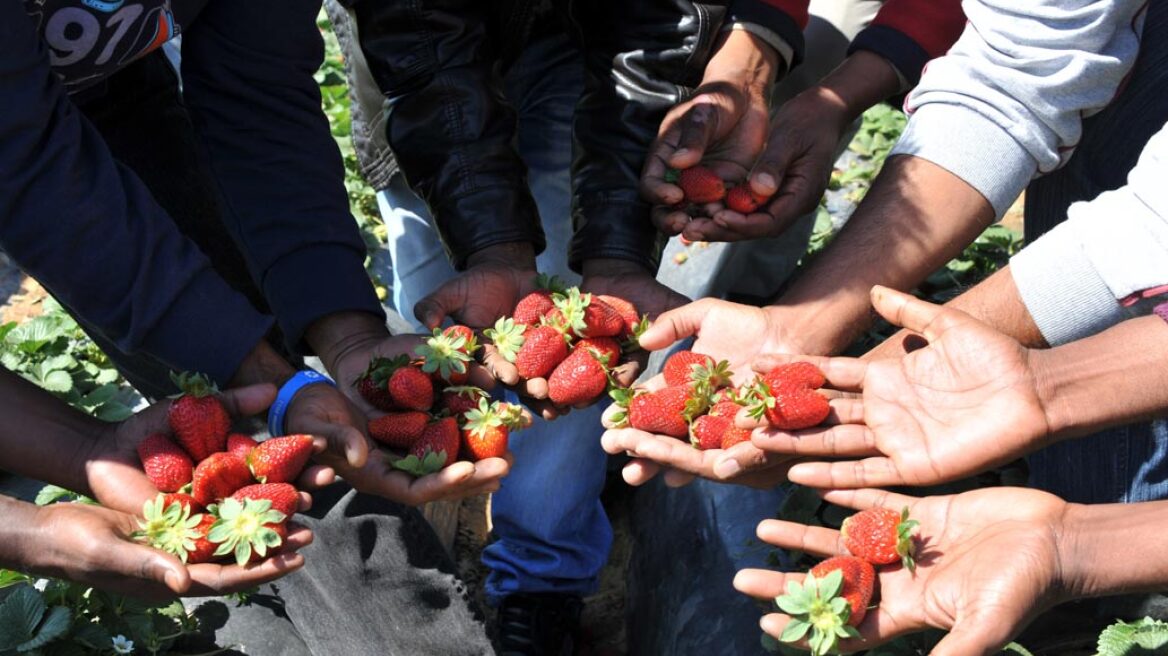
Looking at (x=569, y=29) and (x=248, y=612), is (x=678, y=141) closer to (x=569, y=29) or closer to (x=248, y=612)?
(x=569, y=29)

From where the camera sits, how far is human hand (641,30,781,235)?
285cm

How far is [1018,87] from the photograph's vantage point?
104 inches

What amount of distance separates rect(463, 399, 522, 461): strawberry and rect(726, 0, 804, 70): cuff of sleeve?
1423 mm

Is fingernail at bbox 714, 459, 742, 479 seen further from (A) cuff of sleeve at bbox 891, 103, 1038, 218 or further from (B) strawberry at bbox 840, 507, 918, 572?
(A) cuff of sleeve at bbox 891, 103, 1038, 218

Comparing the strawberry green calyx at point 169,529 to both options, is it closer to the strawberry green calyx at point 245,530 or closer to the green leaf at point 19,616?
the strawberry green calyx at point 245,530

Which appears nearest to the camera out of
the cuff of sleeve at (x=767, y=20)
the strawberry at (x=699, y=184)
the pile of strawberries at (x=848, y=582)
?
the pile of strawberries at (x=848, y=582)

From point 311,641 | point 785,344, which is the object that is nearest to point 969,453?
point 785,344

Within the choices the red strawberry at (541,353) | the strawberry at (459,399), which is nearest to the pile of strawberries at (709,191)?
the red strawberry at (541,353)

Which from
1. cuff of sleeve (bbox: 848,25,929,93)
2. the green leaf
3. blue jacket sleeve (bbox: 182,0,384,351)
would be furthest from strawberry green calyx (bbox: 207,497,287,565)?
cuff of sleeve (bbox: 848,25,929,93)

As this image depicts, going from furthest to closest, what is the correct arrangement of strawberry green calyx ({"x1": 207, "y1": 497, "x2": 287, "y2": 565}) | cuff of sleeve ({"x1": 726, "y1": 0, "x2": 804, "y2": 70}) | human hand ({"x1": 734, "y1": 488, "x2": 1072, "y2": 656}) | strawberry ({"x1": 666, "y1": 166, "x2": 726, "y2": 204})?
cuff of sleeve ({"x1": 726, "y1": 0, "x2": 804, "y2": 70}) < strawberry ({"x1": 666, "y1": 166, "x2": 726, "y2": 204}) < strawberry green calyx ({"x1": 207, "y1": 497, "x2": 287, "y2": 565}) < human hand ({"x1": 734, "y1": 488, "x2": 1072, "y2": 656})

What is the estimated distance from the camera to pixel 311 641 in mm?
2711

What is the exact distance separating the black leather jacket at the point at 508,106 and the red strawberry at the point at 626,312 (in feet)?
0.87

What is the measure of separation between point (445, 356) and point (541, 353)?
231 millimetres

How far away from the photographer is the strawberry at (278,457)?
6.91 ft
